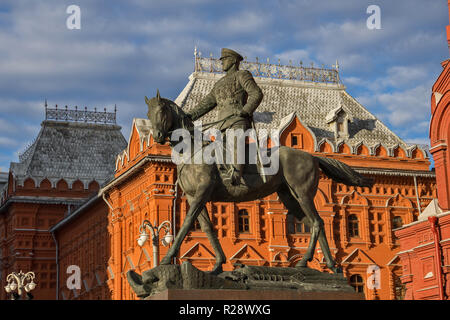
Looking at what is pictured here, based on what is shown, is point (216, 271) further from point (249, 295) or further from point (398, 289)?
point (398, 289)

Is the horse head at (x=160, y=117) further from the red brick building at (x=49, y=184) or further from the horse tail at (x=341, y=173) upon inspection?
the red brick building at (x=49, y=184)

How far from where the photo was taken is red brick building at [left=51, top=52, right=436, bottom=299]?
4003 centimetres

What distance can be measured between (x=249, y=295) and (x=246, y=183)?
1963 millimetres

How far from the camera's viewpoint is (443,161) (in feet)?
108

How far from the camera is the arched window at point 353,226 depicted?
4266 cm

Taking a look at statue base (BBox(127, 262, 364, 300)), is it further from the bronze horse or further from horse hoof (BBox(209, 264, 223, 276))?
the bronze horse

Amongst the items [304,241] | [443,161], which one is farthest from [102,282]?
[443,161]

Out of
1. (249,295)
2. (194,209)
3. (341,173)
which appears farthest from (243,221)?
(249,295)

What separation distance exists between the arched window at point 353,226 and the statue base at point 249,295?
29.2 metres

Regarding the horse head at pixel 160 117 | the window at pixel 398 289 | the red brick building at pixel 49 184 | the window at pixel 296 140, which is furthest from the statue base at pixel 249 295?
the red brick building at pixel 49 184

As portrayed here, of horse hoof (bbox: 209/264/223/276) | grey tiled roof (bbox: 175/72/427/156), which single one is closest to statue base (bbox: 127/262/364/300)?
Answer: horse hoof (bbox: 209/264/223/276)

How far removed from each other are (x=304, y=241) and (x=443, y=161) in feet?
33.5

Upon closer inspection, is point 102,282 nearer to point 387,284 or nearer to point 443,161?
point 387,284

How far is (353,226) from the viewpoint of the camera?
140ft
